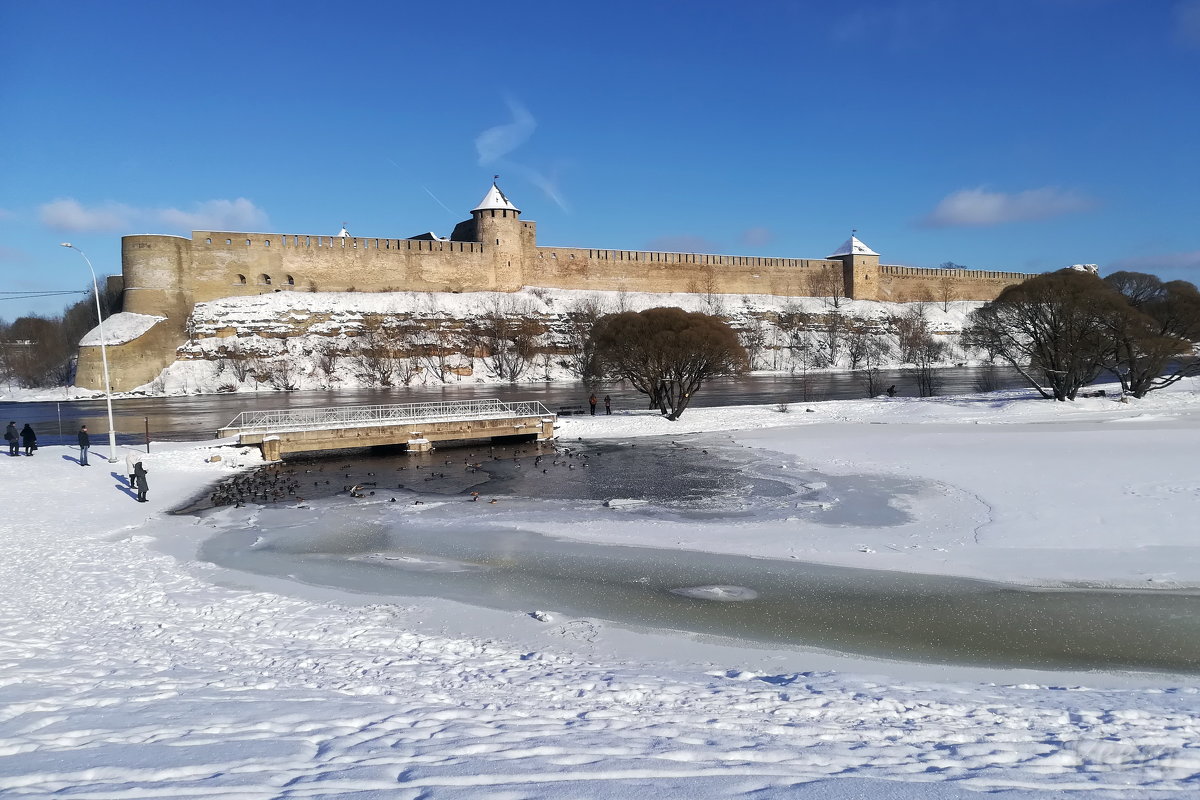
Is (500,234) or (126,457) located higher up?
(500,234)

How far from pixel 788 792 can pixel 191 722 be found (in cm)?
324

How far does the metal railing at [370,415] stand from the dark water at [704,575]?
6.41m

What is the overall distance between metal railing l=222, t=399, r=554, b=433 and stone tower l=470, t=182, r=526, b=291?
30.7m

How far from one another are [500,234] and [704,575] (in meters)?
48.6

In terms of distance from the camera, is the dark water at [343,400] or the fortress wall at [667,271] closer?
the dark water at [343,400]

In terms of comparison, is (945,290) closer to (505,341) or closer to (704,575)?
(505,341)

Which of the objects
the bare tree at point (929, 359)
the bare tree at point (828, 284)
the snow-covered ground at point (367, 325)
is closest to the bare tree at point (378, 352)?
the snow-covered ground at point (367, 325)

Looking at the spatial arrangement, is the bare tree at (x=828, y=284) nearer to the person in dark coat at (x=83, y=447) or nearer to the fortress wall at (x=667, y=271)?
the fortress wall at (x=667, y=271)

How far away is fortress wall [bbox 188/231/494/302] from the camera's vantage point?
156ft

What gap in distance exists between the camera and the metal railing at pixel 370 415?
20219 mm

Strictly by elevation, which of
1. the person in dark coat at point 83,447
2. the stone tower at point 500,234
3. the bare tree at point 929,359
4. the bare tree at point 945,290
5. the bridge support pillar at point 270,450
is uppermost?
the stone tower at point 500,234

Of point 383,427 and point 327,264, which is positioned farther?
point 327,264

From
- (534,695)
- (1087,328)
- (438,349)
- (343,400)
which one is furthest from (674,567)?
(438,349)

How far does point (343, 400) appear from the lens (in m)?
32.6
